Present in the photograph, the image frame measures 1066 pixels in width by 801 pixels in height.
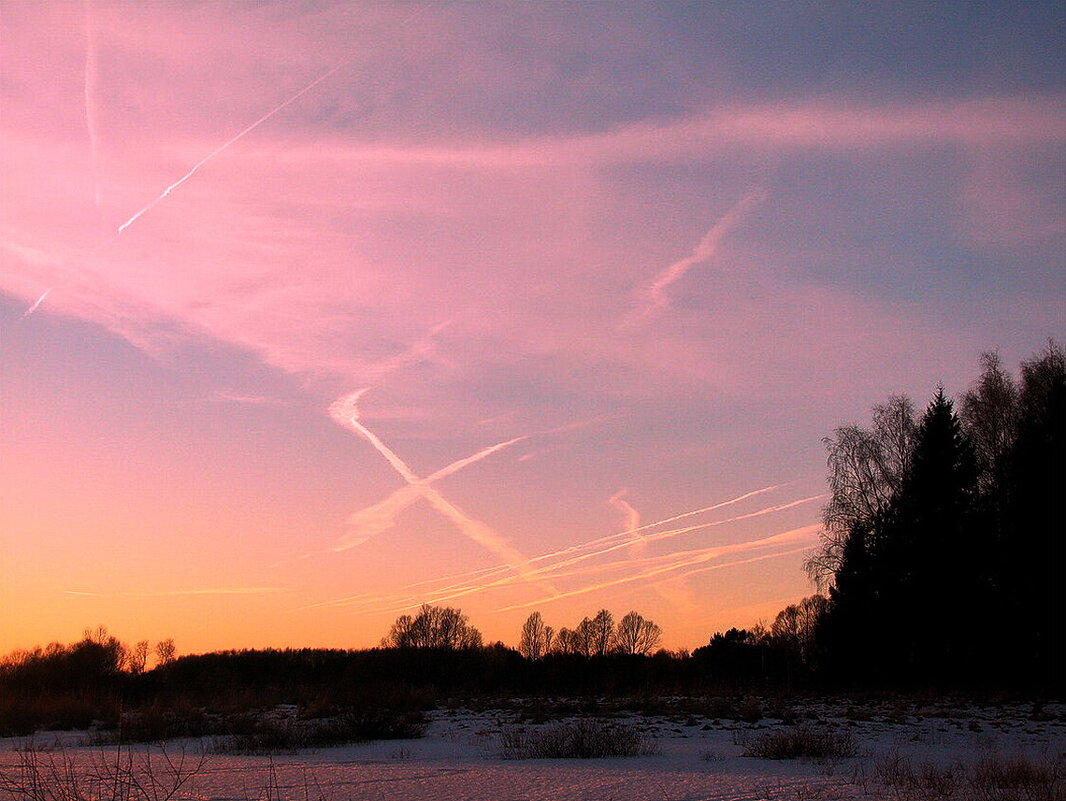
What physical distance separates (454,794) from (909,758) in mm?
8987

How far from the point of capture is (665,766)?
49.1 feet

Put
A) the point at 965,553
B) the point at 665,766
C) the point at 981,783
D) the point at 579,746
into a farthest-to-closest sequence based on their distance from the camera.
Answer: the point at 965,553, the point at 579,746, the point at 665,766, the point at 981,783

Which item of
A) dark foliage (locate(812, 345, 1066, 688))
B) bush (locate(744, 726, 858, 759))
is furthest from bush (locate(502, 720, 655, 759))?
dark foliage (locate(812, 345, 1066, 688))

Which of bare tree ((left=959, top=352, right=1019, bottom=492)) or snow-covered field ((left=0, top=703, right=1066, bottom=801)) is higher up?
bare tree ((left=959, top=352, right=1019, bottom=492))

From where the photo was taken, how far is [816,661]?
1861 inches

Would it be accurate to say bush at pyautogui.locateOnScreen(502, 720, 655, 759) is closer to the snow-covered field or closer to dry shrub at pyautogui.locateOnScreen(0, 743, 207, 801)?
the snow-covered field

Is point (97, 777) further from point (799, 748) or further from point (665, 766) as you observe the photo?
point (799, 748)

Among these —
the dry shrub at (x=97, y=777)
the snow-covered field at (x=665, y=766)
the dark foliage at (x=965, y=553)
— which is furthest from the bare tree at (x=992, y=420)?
the dry shrub at (x=97, y=777)

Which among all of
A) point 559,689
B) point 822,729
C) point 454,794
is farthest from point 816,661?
point 454,794

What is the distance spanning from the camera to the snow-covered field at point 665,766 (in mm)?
11477

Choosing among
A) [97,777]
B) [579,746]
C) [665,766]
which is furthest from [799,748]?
[97,777]

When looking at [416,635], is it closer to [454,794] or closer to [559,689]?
[559,689]


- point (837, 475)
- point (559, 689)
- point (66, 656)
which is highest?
point (837, 475)

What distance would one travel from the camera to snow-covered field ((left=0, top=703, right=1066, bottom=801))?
11.5 meters
